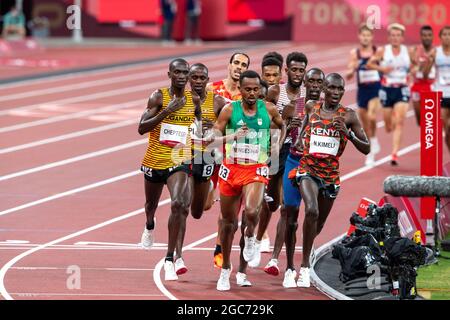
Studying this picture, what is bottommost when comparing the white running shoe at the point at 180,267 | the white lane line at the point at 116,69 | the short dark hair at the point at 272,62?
the white lane line at the point at 116,69

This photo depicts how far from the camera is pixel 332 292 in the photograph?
11.9 m

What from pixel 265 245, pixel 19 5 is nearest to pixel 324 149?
pixel 265 245

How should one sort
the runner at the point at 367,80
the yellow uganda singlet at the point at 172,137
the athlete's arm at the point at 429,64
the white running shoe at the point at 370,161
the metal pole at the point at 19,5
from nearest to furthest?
the yellow uganda singlet at the point at 172,137 → the athlete's arm at the point at 429,64 → the white running shoe at the point at 370,161 → the runner at the point at 367,80 → the metal pole at the point at 19,5

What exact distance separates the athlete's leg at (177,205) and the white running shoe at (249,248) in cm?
66

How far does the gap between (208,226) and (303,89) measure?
300 centimetres

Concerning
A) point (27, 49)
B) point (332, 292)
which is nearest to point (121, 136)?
point (332, 292)

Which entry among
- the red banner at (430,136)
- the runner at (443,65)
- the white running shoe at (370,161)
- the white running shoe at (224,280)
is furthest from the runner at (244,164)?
the white running shoe at (370,161)

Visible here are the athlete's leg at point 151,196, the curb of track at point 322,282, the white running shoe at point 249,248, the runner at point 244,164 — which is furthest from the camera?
the athlete's leg at point 151,196

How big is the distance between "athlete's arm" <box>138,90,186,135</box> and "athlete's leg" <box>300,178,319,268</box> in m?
1.37

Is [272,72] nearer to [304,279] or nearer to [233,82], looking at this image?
[233,82]

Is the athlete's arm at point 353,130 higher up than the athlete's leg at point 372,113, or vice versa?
the athlete's arm at point 353,130

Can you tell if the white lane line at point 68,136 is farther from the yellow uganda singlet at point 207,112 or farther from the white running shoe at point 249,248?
the white running shoe at point 249,248

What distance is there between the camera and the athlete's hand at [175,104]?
12742 millimetres

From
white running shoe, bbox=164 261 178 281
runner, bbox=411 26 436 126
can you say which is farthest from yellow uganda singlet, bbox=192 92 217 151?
runner, bbox=411 26 436 126
